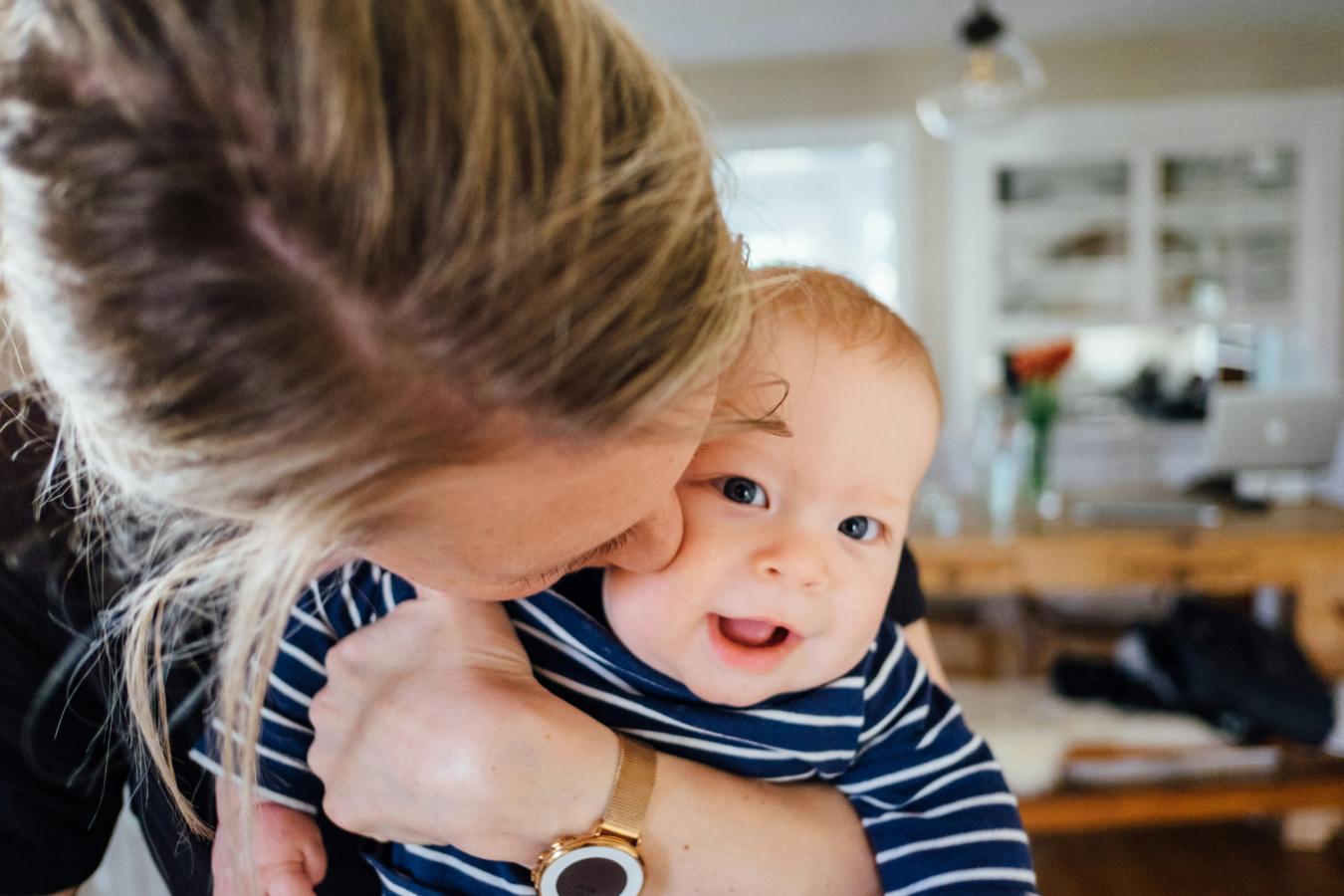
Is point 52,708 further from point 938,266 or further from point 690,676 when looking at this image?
point 938,266

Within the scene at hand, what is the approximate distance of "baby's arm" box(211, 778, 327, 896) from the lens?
27.1 inches

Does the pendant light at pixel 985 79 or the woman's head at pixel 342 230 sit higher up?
the woman's head at pixel 342 230

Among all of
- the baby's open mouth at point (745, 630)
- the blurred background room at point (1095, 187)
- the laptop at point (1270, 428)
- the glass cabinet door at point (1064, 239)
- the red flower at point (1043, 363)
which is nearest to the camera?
the baby's open mouth at point (745, 630)

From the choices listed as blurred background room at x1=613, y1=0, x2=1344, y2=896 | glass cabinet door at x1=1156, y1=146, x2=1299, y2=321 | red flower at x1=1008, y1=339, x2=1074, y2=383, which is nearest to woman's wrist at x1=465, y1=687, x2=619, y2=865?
red flower at x1=1008, y1=339, x2=1074, y2=383

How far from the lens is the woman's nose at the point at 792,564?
67 cm

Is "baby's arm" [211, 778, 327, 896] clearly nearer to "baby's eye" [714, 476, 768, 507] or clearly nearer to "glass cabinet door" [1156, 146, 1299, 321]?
"baby's eye" [714, 476, 768, 507]

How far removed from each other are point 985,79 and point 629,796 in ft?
9.28

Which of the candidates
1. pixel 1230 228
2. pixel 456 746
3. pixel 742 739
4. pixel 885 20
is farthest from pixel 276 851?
pixel 1230 228

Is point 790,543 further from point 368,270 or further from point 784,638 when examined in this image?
point 368,270

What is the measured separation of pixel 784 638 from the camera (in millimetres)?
723

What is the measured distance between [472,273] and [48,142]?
17cm

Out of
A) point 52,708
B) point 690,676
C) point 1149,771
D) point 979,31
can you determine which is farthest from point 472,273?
point 979,31

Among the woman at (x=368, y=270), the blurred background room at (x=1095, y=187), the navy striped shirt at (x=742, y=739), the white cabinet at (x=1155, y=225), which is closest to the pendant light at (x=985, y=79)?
the blurred background room at (x=1095, y=187)

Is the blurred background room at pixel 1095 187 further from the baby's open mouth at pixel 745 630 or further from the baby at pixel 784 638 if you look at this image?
the baby's open mouth at pixel 745 630
